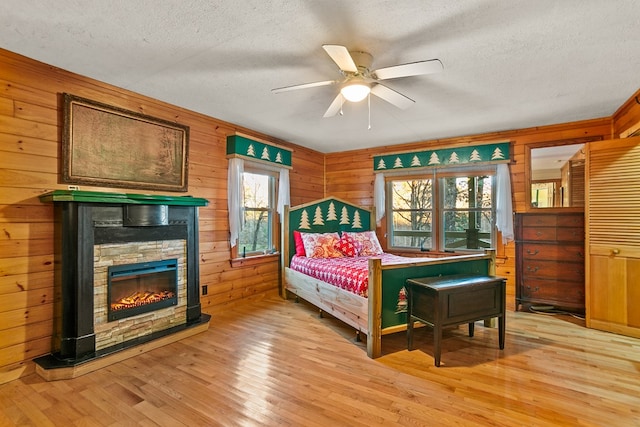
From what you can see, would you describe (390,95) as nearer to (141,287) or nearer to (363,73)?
(363,73)

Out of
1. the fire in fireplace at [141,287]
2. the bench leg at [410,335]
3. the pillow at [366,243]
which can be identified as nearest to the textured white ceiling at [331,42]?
the fire in fireplace at [141,287]

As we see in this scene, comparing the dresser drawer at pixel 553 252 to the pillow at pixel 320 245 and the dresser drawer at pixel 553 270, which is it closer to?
the dresser drawer at pixel 553 270

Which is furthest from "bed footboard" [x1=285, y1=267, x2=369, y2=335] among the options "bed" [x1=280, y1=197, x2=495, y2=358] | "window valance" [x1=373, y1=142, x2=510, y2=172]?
"window valance" [x1=373, y1=142, x2=510, y2=172]

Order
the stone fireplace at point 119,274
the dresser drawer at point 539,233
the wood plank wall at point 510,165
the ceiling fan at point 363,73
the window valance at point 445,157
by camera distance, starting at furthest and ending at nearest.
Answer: the window valance at point 445,157 → the wood plank wall at point 510,165 → the dresser drawer at point 539,233 → the stone fireplace at point 119,274 → the ceiling fan at point 363,73

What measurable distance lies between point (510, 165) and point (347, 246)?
253 cm

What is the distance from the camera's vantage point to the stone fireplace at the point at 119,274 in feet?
7.97

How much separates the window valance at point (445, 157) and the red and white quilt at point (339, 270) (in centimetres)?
186

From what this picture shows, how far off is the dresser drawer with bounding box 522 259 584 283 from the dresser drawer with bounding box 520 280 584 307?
0.06 m

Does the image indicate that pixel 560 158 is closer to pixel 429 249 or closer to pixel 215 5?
pixel 429 249

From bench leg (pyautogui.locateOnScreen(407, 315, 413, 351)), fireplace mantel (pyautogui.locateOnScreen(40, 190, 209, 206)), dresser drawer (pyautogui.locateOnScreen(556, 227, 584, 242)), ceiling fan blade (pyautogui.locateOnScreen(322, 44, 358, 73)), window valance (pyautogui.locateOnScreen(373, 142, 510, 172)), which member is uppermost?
ceiling fan blade (pyautogui.locateOnScreen(322, 44, 358, 73))

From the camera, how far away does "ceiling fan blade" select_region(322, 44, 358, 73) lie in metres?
1.83

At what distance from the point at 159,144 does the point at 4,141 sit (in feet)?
3.94

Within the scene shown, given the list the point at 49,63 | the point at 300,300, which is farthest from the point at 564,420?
the point at 49,63

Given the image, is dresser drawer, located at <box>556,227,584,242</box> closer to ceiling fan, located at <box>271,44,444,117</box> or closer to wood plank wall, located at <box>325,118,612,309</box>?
wood plank wall, located at <box>325,118,612,309</box>
